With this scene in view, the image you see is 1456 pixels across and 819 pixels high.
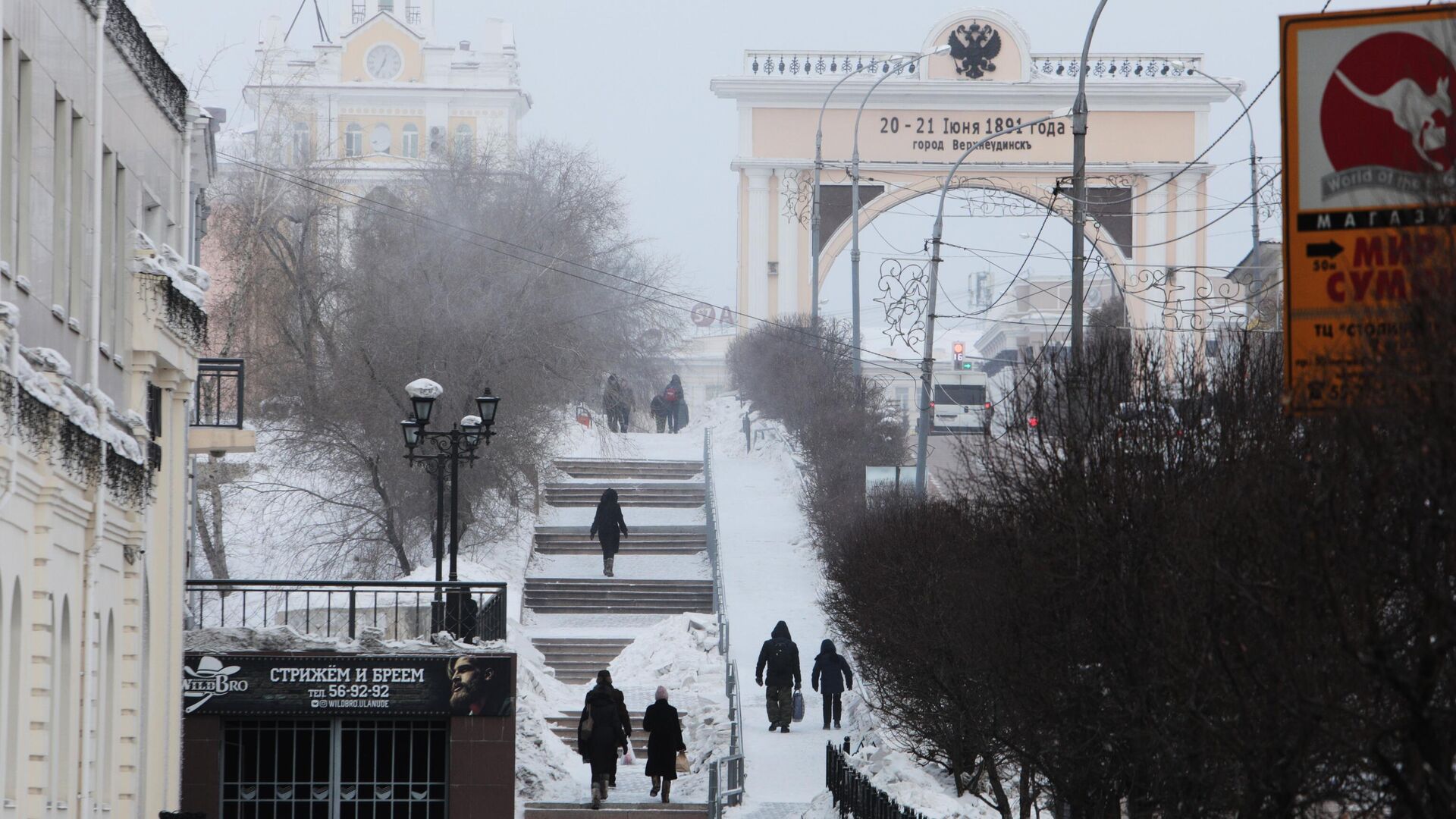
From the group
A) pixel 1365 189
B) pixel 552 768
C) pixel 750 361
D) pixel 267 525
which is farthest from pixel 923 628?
pixel 750 361

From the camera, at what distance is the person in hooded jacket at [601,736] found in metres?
22.5

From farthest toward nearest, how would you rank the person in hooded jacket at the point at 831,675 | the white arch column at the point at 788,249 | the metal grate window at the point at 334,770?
the white arch column at the point at 788,249
the person in hooded jacket at the point at 831,675
the metal grate window at the point at 334,770

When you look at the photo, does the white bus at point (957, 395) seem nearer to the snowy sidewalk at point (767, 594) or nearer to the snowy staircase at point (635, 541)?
the snowy sidewalk at point (767, 594)

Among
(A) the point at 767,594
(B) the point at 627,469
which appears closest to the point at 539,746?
(A) the point at 767,594

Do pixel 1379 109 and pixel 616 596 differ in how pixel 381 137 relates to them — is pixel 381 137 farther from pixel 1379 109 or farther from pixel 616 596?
pixel 1379 109

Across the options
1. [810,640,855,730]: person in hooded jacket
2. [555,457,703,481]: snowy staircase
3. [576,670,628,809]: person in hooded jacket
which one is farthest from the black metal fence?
[555,457,703,481]: snowy staircase

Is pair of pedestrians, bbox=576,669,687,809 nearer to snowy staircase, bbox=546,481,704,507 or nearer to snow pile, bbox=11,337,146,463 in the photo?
snow pile, bbox=11,337,146,463

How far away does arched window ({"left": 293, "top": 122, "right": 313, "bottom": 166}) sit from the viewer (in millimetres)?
50938

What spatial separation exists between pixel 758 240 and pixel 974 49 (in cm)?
838

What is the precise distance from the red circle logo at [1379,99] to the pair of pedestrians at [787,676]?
18.5 m

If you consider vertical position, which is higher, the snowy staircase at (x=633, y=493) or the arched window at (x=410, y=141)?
the arched window at (x=410, y=141)

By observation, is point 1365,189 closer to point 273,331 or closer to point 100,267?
point 100,267

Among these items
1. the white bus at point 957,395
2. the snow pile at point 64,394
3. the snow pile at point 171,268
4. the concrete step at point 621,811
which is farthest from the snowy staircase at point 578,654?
the white bus at point 957,395

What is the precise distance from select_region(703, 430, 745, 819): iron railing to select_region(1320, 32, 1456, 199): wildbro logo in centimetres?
1451
